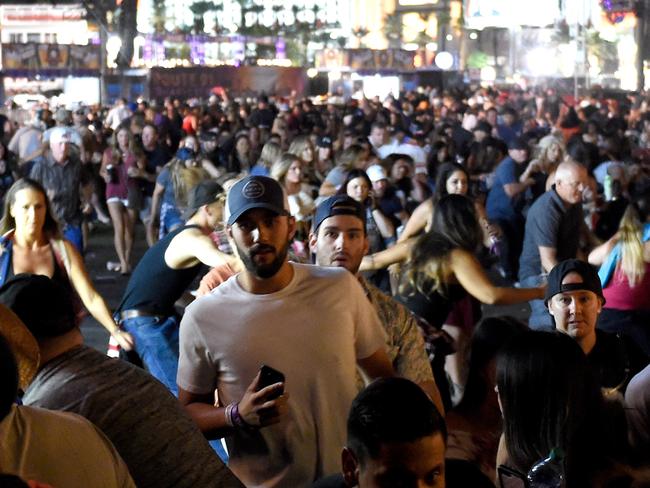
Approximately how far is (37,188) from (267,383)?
4.12 metres

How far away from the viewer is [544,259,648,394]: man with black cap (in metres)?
5.49

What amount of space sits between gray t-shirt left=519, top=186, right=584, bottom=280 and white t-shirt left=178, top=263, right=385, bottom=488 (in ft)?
15.4

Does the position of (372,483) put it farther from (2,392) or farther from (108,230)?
(108,230)

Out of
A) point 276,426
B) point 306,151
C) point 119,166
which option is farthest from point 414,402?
point 119,166

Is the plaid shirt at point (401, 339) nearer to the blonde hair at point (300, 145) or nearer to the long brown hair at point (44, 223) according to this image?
the long brown hair at point (44, 223)

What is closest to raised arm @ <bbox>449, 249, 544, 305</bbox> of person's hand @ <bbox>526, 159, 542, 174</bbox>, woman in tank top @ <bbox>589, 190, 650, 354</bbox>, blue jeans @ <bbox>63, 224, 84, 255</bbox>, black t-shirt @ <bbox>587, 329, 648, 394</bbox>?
woman in tank top @ <bbox>589, 190, 650, 354</bbox>

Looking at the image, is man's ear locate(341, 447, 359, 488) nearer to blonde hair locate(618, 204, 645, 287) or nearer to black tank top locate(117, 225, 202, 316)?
black tank top locate(117, 225, 202, 316)

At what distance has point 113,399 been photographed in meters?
3.62

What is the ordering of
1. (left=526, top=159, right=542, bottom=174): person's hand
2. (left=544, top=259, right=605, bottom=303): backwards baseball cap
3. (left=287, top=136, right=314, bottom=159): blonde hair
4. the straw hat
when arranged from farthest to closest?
(left=287, top=136, right=314, bottom=159): blonde hair
(left=526, top=159, right=542, bottom=174): person's hand
(left=544, top=259, right=605, bottom=303): backwards baseball cap
the straw hat

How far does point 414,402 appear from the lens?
3174mm

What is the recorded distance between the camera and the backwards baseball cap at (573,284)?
18.6ft

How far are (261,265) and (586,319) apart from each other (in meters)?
1.85

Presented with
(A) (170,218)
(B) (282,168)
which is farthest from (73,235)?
(B) (282,168)

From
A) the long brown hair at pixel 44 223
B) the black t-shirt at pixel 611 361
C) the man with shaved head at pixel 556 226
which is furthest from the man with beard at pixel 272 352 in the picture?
the man with shaved head at pixel 556 226
